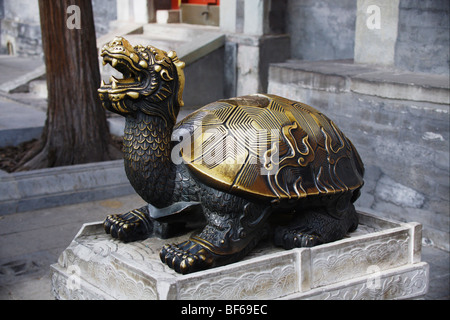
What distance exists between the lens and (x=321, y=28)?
6.83 meters

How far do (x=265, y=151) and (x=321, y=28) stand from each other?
4607 mm

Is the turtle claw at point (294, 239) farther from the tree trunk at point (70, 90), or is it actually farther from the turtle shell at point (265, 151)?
the tree trunk at point (70, 90)

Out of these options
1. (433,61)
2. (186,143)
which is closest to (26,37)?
(433,61)

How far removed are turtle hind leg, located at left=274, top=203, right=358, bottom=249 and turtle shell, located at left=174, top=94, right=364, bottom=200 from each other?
0.50 feet

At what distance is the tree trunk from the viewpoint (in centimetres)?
489

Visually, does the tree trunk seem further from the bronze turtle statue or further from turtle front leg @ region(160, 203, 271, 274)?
turtle front leg @ region(160, 203, 271, 274)

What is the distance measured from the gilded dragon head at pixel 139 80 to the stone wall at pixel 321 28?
421cm

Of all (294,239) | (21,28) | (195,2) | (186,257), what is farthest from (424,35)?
(21,28)

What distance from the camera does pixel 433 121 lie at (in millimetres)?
4078

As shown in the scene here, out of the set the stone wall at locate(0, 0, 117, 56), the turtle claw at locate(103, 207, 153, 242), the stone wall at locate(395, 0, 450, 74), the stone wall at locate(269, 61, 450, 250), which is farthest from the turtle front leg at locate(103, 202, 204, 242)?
the stone wall at locate(0, 0, 117, 56)

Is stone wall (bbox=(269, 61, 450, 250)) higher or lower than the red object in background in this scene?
lower

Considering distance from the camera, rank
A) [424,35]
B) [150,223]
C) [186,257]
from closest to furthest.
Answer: [186,257] < [150,223] < [424,35]

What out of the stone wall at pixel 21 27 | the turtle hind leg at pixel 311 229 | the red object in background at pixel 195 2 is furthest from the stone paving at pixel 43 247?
the stone wall at pixel 21 27

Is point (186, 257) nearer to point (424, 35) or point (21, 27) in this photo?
point (424, 35)
